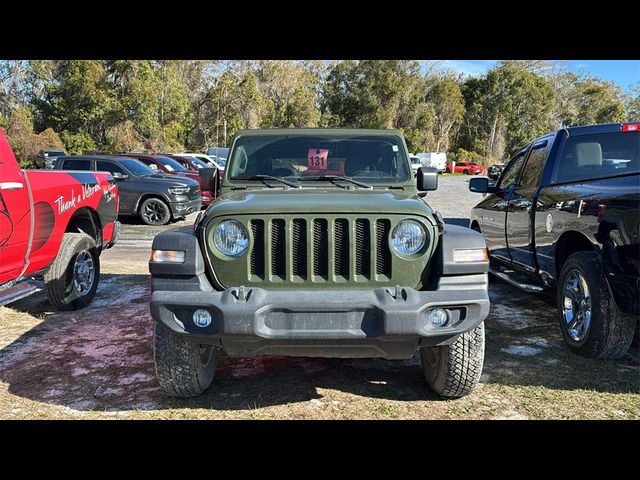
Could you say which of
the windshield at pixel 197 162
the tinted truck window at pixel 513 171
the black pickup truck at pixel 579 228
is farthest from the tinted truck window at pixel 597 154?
the windshield at pixel 197 162

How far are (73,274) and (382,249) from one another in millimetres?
3884

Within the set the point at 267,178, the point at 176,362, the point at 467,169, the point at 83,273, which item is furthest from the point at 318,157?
the point at 467,169

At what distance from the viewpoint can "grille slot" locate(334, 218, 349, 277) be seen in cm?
309

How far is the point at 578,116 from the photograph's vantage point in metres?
62.3

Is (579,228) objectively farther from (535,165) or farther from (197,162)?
(197,162)

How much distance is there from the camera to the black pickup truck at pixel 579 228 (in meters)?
3.59

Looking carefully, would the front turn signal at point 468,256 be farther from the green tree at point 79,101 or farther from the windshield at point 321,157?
the green tree at point 79,101

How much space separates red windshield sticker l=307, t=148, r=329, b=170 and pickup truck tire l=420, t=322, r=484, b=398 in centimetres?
173

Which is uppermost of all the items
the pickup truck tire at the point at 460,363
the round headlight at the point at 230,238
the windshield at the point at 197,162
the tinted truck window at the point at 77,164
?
the windshield at the point at 197,162

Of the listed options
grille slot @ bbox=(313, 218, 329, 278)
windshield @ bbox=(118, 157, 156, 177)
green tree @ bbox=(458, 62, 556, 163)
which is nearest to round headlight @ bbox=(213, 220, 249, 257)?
grille slot @ bbox=(313, 218, 329, 278)

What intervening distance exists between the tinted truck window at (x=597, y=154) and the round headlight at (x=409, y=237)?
247 cm

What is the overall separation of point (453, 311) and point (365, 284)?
52 centimetres

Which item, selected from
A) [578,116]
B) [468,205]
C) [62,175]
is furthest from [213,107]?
[578,116]

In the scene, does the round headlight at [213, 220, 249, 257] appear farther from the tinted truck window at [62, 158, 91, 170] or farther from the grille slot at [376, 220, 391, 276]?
the tinted truck window at [62, 158, 91, 170]
